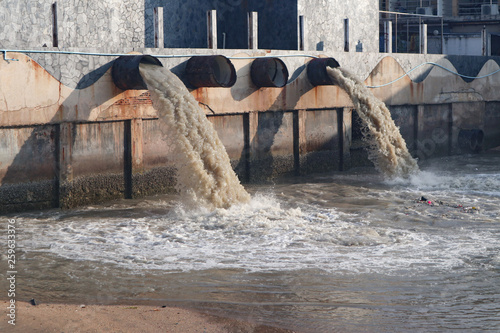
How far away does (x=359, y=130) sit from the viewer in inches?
643

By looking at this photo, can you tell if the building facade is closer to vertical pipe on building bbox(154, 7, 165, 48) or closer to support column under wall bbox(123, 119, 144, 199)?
vertical pipe on building bbox(154, 7, 165, 48)

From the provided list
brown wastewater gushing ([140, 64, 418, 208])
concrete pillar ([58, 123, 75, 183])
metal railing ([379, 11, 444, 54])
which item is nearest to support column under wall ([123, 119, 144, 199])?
brown wastewater gushing ([140, 64, 418, 208])

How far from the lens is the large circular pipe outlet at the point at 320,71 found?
47.6 ft

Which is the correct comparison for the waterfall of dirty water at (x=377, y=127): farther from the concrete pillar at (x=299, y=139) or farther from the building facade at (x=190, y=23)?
the building facade at (x=190, y=23)

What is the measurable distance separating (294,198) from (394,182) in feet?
9.48

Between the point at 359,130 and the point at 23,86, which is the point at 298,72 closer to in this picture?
the point at 359,130

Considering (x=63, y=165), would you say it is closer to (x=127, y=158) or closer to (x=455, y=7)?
(x=127, y=158)

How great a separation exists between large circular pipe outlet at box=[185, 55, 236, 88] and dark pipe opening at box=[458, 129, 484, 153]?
9.19 m

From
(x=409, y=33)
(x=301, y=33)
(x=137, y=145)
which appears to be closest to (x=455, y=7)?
(x=409, y=33)

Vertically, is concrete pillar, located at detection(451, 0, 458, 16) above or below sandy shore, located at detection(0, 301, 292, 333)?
above

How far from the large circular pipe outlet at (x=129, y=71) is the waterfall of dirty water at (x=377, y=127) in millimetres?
4588

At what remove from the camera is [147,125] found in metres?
12.2

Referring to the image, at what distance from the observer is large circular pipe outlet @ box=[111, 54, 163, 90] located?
1117 cm

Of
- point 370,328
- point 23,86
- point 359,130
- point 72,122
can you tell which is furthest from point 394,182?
point 370,328
